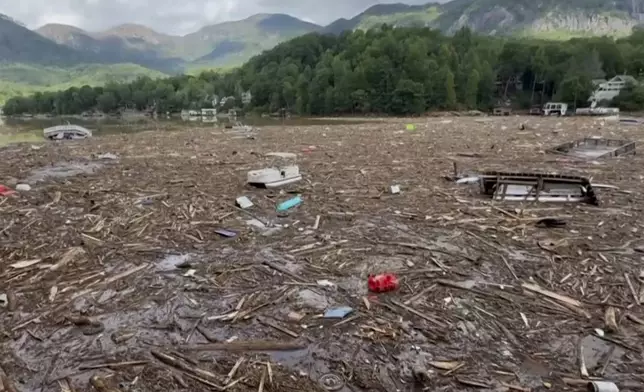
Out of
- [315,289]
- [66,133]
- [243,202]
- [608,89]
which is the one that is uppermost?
[608,89]

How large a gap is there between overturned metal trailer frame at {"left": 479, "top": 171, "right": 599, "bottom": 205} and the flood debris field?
0.93ft

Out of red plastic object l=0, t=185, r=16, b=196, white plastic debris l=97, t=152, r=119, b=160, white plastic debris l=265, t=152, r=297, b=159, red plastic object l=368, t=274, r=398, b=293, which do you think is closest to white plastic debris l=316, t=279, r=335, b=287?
red plastic object l=368, t=274, r=398, b=293

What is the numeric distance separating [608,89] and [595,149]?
5238 centimetres

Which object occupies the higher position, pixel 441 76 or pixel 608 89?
pixel 441 76

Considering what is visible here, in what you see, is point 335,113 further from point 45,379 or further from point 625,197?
point 45,379

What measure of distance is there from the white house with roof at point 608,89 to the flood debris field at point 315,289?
181 feet

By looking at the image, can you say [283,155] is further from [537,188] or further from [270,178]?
[537,188]

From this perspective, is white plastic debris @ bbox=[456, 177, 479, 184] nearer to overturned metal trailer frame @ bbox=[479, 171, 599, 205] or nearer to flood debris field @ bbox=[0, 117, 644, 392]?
flood debris field @ bbox=[0, 117, 644, 392]

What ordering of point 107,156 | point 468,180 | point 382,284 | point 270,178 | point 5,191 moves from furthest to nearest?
point 107,156 < point 468,180 < point 270,178 < point 5,191 < point 382,284

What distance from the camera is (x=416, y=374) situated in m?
3.28

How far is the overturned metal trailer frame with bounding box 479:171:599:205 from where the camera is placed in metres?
8.03

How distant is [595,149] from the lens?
1443cm

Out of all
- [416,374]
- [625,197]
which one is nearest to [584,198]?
[625,197]

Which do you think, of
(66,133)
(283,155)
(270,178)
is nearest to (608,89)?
(283,155)
